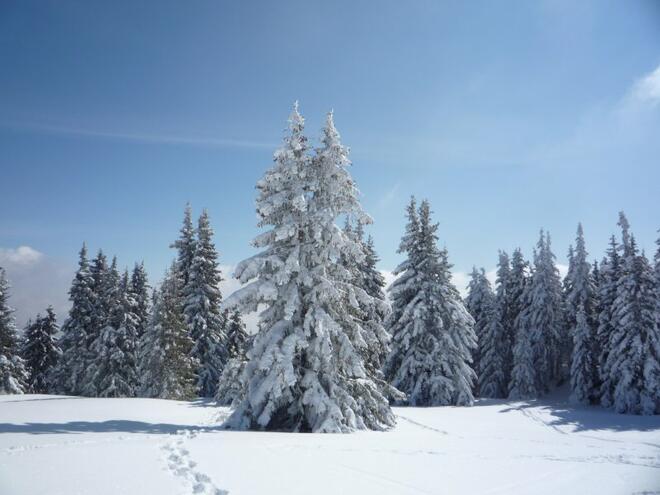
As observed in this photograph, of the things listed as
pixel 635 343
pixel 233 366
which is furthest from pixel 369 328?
pixel 635 343

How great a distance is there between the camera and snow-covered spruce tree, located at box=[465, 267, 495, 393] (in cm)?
4612

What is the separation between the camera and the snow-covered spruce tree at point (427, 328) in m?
28.9

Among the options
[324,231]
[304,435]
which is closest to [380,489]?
[304,435]

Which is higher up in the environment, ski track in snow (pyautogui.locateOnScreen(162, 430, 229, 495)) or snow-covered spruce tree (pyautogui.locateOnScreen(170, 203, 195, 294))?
snow-covered spruce tree (pyautogui.locateOnScreen(170, 203, 195, 294))

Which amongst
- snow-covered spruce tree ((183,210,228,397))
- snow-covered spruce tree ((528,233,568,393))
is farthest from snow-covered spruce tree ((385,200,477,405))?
snow-covered spruce tree ((528,233,568,393))

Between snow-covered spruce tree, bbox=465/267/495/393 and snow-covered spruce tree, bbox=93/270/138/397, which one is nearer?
snow-covered spruce tree, bbox=93/270/138/397

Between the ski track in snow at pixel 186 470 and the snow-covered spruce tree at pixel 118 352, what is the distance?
27416mm

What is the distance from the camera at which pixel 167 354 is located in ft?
99.2

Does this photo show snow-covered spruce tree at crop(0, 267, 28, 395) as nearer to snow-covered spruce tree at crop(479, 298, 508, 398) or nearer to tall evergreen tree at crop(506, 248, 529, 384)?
snow-covered spruce tree at crop(479, 298, 508, 398)

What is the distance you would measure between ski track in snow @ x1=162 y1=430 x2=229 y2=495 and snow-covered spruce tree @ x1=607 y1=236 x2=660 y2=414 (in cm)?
3250

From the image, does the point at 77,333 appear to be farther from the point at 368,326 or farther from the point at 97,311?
the point at 368,326

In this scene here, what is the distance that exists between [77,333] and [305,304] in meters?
30.2

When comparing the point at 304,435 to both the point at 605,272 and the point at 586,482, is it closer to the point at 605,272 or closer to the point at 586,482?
the point at 586,482

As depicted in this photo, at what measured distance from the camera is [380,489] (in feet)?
24.1
